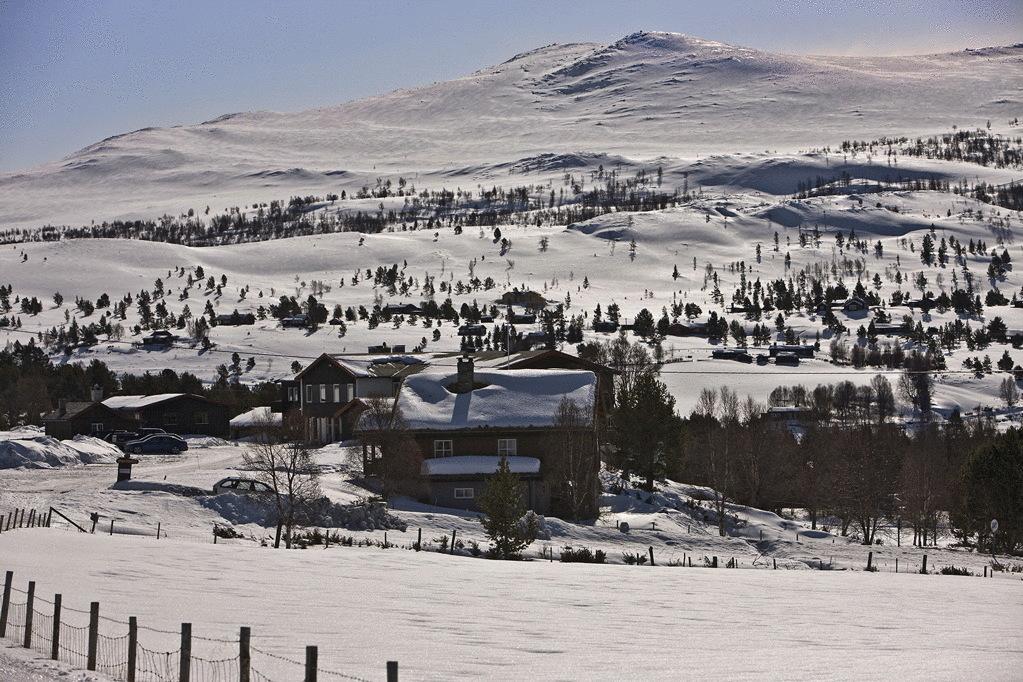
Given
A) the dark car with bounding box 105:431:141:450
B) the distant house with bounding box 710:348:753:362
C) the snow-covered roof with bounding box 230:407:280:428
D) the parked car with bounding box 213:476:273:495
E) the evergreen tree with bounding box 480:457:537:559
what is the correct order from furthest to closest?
Answer: the distant house with bounding box 710:348:753:362
the snow-covered roof with bounding box 230:407:280:428
the dark car with bounding box 105:431:141:450
the parked car with bounding box 213:476:273:495
the evergreen tree with bounding box 480:457:537:559

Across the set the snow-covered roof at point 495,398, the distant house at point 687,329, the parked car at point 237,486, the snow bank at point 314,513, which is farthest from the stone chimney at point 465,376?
the distant house at point 687,329

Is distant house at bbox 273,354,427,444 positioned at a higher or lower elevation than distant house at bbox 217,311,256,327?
higher

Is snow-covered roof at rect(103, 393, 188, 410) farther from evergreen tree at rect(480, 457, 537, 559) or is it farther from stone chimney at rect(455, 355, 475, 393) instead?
evergreen tree at rect(480, 457, 537, 559)

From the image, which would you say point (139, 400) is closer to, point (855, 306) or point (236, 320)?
point (236, 320)

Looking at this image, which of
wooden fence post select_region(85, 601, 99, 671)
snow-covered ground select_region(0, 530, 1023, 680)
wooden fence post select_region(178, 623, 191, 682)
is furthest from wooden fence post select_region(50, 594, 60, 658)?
wooden fence post select_region(178, 623, 191, 682)

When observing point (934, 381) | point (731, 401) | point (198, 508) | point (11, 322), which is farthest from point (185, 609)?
point (11, 322)

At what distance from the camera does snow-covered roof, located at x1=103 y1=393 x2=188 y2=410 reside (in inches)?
3479

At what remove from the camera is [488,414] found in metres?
55.1

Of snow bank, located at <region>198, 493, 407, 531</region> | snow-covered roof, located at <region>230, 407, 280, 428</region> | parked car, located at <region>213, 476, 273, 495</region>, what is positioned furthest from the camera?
snow-covered roof, located at <region>230, 407, 280, 428</region>

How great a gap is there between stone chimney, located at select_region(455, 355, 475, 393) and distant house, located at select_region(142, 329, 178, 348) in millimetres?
87240

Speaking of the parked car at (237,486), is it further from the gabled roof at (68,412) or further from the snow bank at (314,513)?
the gabled roof at (68,412)

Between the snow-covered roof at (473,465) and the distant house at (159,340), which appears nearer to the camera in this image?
the snow-covered roof at (473,465)

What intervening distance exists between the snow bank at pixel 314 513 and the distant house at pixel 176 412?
47.3m

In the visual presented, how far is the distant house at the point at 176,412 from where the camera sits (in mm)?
88375
